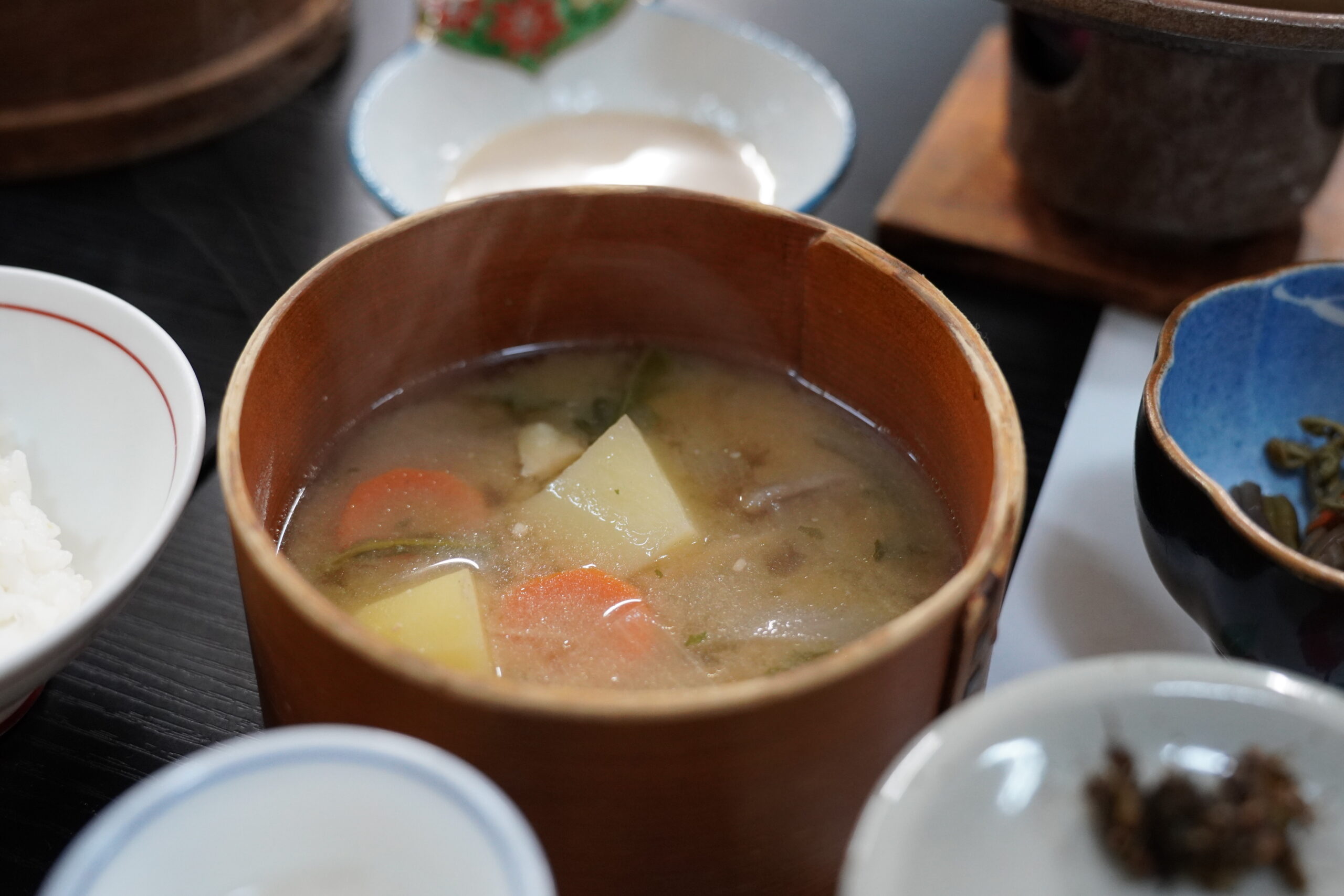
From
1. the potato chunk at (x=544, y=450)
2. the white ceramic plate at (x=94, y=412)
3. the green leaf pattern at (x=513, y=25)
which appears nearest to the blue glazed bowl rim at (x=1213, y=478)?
the potato chunk at (x=544, y=450)

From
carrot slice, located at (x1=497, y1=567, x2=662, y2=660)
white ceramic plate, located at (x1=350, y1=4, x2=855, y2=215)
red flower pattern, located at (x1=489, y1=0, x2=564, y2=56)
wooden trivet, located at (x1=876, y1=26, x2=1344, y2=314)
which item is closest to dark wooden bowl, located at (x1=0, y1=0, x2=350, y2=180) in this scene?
white ceramic plate, located at (x1=350, y1=4, x2=855, y2=215)

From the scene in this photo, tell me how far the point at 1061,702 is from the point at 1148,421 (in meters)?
0.47

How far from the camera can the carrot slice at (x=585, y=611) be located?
39.7 inches

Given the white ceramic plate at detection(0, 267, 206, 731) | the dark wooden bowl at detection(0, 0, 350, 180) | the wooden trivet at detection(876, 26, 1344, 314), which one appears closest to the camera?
the white ceramic plate at detection(0, 267, 206, 731)

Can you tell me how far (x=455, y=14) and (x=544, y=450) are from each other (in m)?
1.11

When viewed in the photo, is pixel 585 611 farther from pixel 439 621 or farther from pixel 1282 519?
pixel 1282 519

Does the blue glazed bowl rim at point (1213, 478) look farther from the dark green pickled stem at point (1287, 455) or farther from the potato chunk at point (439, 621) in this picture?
the potato chunk at point (439, 621)

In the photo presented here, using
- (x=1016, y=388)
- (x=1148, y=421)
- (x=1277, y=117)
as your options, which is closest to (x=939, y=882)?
(x=1148, y=421)

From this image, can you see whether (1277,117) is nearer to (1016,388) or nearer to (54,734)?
(1016,388)

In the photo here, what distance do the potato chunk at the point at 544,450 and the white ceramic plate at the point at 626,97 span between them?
690 mm

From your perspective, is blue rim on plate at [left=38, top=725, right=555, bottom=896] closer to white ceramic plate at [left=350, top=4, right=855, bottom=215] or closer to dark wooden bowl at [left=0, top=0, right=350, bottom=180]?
white ceramic plate at [left=350, top=4, right=855, bottom=215]

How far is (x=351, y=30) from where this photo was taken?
2350 mm

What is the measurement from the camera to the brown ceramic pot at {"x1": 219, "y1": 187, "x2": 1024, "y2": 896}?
734 millimetres

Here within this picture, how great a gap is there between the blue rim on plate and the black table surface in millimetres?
430
